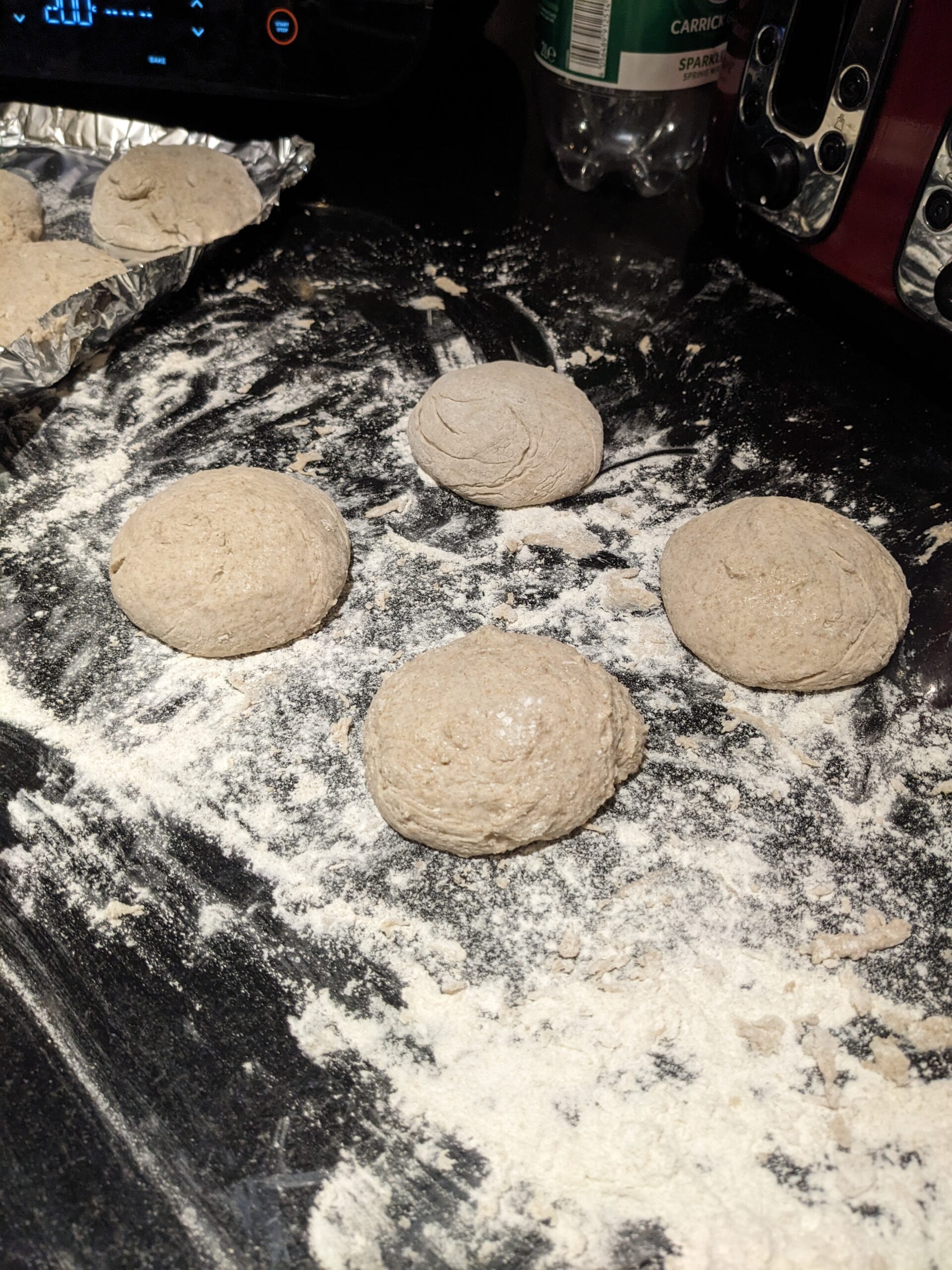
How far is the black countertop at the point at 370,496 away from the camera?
803 mm

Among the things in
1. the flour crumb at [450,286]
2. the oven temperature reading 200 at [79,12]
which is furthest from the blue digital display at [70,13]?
the flour crumb at [450,286]

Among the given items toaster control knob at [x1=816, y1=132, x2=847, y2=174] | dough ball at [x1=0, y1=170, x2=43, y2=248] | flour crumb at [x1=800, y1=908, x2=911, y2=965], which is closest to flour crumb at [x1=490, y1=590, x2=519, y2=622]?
flour crumb at [x1=800, y1=908, x2=911, y2=965]

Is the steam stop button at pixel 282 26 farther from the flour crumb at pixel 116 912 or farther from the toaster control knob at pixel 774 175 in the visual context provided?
the flour crumb at pixel 116 912

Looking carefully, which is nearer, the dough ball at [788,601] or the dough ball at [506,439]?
the dough ball at [788,601]

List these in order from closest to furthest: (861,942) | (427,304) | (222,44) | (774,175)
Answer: (861,942)
(774,175)
(222,44)
(427,304)

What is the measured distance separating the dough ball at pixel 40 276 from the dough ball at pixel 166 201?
12 centimetres

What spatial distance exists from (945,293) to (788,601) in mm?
540

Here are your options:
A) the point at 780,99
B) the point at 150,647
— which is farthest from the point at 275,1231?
the point at 780,99

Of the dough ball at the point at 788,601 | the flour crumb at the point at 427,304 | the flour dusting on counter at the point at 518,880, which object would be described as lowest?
the flour dusting on counter at the point at 518,880

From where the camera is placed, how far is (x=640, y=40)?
161 centimetres

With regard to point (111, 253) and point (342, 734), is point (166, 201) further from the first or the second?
point (342, 734)

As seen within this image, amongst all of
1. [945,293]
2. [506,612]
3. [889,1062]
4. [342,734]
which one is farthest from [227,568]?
[945,293]

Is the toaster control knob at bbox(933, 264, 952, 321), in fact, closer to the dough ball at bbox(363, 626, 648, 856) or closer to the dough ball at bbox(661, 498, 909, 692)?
the dough ball at bbox(661, 498, 909, 692)

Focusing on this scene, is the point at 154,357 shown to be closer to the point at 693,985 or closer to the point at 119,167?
A: the point at 119,167
